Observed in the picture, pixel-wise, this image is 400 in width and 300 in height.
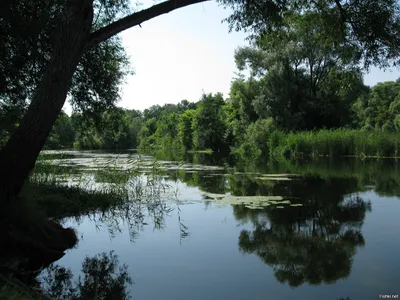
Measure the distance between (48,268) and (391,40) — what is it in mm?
7890

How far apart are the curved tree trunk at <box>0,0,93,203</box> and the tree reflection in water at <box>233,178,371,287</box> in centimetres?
398

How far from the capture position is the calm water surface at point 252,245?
5188mm

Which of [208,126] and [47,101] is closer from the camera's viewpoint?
[47,101]

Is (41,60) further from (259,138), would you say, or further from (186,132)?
(186,132)

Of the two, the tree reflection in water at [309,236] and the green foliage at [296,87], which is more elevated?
the green foliage at [296,87]

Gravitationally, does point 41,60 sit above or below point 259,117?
below

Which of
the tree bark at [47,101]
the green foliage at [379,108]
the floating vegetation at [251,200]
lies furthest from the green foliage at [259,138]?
the tree bark at [47,101]

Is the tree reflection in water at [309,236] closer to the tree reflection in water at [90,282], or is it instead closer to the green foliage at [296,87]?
the tree reflection in water at [90,282]

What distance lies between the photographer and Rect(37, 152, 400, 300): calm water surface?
5188 millimetres

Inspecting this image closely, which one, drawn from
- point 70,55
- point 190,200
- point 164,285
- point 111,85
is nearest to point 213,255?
point 164,285

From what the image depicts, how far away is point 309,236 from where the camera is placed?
24.5 ft

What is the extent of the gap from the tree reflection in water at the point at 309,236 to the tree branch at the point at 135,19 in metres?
4.29

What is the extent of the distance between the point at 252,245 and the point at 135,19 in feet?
14.6

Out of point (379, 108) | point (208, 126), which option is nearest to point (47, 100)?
point (208, 126)
